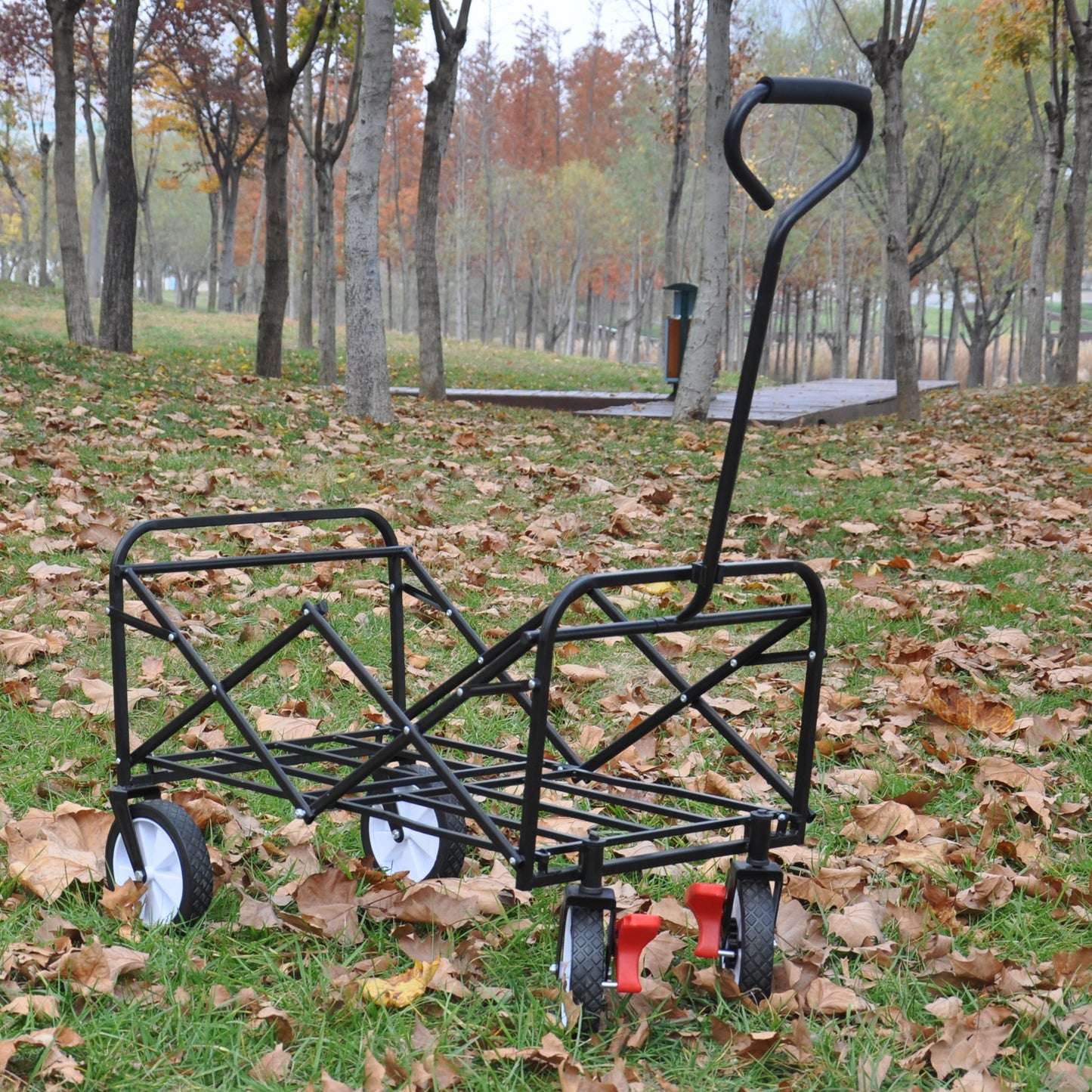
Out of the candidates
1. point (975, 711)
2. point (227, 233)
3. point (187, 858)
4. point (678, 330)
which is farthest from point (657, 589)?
point (227, 233)

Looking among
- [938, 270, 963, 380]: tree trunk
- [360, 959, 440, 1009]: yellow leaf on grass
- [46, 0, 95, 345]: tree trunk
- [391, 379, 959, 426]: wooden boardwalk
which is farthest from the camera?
[938, 270, 963, 380]: tree trunk

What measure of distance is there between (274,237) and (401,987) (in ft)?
40.1

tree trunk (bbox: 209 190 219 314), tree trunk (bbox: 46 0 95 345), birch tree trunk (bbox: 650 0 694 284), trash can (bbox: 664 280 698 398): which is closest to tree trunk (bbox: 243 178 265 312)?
tree trunk (bbox: 209 190 219 314)

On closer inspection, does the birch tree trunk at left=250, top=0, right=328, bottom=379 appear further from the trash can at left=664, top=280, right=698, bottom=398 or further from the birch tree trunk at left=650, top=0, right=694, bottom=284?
the birch tree trunk at left=650, top=0, right=694, bottom=284

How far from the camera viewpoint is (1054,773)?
308 centimetres

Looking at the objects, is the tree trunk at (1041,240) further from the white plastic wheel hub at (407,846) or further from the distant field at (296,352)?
the white plastic wheel hub at (407,846)

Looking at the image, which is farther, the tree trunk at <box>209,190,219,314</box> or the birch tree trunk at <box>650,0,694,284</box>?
the tree trunk at <box>209,190,219,314</box>

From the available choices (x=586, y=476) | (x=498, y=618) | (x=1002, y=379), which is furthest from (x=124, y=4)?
(x=1002, y=379)

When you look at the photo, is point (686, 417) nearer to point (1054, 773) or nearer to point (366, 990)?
point (1054, 773)

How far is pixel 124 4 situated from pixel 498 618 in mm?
10975

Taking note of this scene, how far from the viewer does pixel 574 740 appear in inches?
135

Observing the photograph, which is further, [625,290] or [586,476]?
[625,290]

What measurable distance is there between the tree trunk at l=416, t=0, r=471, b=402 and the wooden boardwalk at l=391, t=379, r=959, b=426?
26.9 inches

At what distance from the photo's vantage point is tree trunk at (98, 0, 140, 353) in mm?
12070
